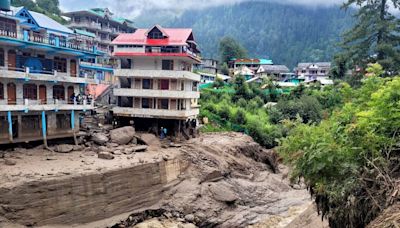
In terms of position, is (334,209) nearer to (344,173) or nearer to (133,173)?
(344,173)

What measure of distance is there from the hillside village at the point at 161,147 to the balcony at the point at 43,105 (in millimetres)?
100

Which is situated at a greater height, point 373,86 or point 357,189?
point 373,86

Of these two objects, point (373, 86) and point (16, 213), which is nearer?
point (373, 86)

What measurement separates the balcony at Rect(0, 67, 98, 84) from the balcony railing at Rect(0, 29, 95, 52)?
2356 millimetres

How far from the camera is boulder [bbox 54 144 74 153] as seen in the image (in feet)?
87.6

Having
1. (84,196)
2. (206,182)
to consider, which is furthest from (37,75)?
(206,182)

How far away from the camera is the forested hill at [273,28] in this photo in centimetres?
14088

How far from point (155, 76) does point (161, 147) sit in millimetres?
7329

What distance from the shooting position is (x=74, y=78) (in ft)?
96.9

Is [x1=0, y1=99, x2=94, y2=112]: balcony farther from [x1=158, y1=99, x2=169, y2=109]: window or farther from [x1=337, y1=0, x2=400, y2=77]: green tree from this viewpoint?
[x1=337, y1=0, x2=400, y2=77]: green tree

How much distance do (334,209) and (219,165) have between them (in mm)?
18666

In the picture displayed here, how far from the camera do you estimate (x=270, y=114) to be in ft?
164

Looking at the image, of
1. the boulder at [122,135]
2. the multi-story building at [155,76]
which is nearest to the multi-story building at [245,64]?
the multi-story building at [155,76]

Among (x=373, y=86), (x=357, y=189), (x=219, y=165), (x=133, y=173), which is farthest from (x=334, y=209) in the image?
(x=219, y=165)
